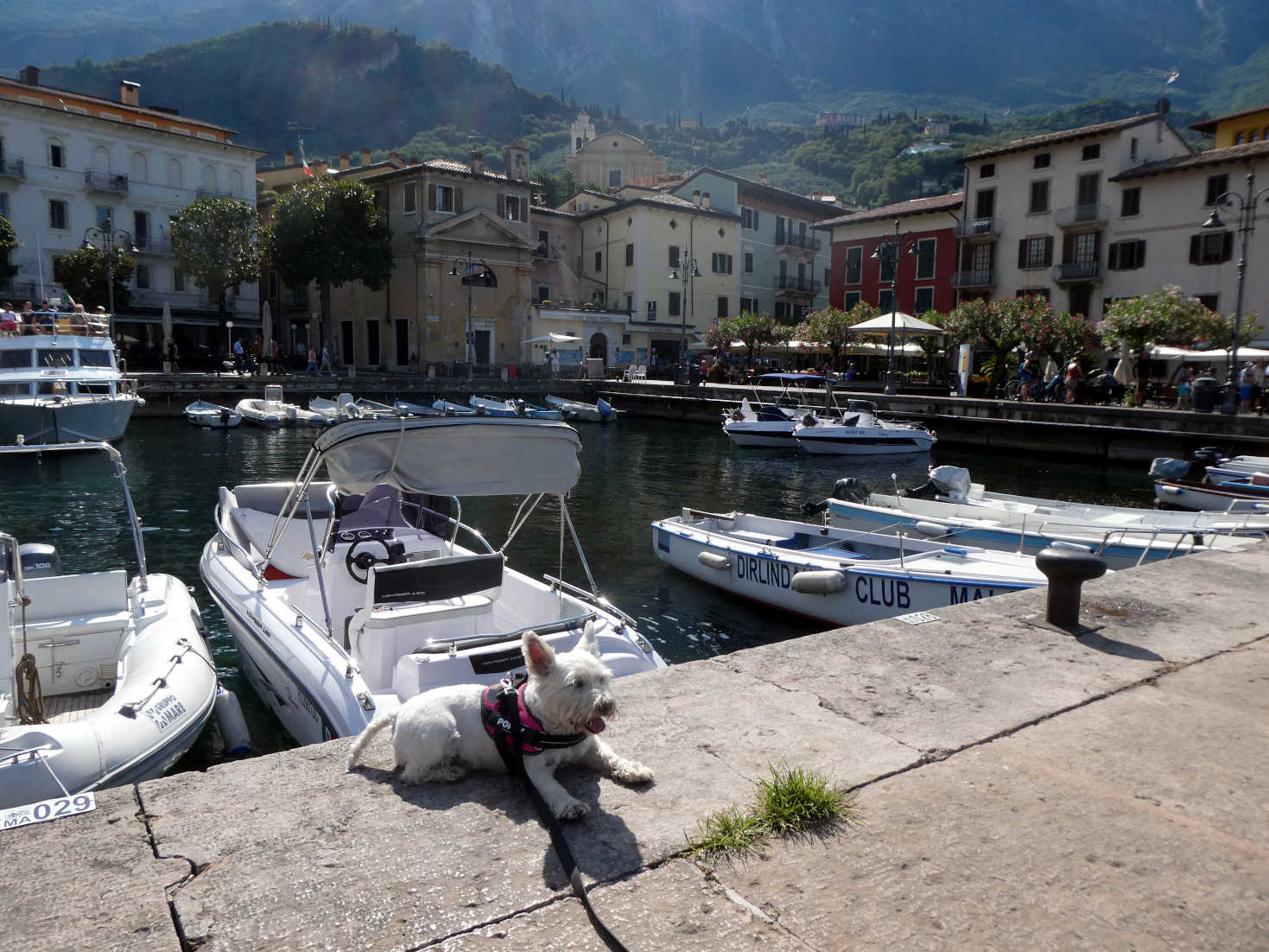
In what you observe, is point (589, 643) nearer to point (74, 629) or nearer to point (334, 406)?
point (74, 629)

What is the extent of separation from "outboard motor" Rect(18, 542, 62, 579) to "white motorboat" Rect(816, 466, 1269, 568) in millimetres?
10225

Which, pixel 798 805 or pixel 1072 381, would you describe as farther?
pixel 1072 381

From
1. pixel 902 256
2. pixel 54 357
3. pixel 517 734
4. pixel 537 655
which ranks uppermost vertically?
pixel 902 256

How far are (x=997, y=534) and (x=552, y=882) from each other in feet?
38.1

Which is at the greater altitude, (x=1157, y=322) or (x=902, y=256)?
(x=902, y=256)

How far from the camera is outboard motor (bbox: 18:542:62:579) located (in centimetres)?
830

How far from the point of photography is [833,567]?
11.4m

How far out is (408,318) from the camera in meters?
51.1

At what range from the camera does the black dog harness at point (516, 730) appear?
3148 millimetres

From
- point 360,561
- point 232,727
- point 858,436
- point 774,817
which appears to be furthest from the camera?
point 858,436

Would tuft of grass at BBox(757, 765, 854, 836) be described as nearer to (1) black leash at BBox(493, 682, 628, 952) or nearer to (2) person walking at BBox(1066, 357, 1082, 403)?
(1) black leash at BBox(493, 682, 628, 952)

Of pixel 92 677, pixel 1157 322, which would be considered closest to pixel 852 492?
Result: pixel 92 677

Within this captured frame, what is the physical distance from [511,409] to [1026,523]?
28.2 metres

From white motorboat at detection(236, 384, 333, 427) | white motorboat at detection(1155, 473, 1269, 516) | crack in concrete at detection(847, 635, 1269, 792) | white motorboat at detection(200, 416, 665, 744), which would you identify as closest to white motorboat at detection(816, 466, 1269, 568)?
white motorboat at detection(1155, 473, 1269, 516)
